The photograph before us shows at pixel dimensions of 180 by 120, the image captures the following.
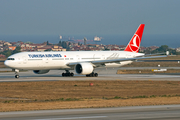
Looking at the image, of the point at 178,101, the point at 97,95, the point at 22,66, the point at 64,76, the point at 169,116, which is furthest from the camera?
the point at 64,76

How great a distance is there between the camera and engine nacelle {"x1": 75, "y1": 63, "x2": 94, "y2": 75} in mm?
47406

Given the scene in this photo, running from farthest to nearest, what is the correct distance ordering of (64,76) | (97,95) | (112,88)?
(64,76) → (112,88) → (97,95)

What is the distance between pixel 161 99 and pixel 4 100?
13.7 meters

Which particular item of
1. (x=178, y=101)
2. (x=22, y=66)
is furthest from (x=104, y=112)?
(x=22, y=66)

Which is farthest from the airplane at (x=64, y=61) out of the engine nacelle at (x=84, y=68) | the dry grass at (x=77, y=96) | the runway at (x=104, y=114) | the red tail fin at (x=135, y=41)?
the runway at (x=104, y=114)

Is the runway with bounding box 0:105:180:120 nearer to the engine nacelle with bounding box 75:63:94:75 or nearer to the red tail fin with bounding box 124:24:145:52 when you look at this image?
the engine nacelle with bounding box 75:63:94:75

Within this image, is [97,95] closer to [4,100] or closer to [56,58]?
[4,100]

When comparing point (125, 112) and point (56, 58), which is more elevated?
point (56, 58)

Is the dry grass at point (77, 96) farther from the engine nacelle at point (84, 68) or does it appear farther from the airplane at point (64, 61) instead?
the airplane at point (64, 61)

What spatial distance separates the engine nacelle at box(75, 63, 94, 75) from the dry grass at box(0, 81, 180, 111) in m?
7.66

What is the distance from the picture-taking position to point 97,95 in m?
30.3

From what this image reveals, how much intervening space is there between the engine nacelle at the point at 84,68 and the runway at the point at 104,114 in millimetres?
25210

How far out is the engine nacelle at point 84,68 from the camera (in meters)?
47.4

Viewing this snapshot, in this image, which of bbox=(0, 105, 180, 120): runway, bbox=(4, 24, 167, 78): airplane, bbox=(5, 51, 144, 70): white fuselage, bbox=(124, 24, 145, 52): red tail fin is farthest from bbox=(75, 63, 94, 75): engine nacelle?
bbox=(0, 105, 180, 120): runway
